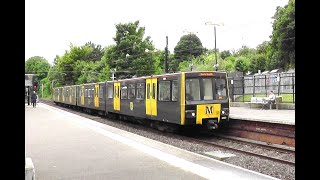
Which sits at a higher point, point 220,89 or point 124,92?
point 220,89

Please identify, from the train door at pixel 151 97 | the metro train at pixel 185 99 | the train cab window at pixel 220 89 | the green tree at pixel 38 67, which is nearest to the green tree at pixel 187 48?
the green tree at pixel 38 67

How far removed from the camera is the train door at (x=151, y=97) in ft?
51.9

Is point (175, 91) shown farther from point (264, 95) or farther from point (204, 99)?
point (264, 95)

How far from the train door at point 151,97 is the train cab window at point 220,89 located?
2.77 metres

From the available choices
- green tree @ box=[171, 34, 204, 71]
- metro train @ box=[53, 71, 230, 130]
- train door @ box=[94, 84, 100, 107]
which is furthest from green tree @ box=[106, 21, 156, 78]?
metro train @ box=[53, 71, 230, 130]

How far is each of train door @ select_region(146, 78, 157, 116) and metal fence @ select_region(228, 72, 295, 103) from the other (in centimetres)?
1165

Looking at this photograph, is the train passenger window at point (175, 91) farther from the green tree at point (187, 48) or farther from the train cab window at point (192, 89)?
the green tree at point (187, 48)

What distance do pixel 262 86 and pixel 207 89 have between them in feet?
46.6

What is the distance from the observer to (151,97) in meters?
16.2

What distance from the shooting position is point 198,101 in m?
13.9

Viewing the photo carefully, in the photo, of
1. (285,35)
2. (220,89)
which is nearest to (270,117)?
(220,89)

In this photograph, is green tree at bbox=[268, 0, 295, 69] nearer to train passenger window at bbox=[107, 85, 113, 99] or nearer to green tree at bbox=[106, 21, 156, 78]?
green tree at bbox=[106, 21, 156, 78]

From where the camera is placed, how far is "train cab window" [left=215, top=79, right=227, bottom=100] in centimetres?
1449
